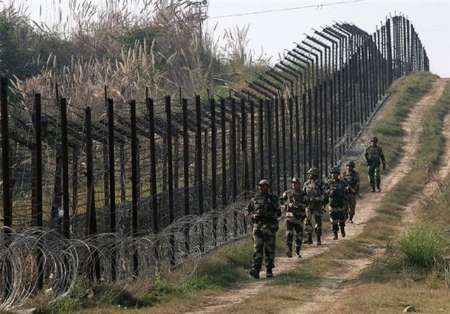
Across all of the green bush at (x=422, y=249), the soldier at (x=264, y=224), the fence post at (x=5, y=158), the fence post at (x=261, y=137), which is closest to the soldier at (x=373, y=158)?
the fence post at (x=261, y=137)

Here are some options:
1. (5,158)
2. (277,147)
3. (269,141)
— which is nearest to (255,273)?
(5,158)

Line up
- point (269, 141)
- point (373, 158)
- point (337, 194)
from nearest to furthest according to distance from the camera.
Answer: point (337, 194) < point (269, 141) < point (373, 158)

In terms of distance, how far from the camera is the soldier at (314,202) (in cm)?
2089

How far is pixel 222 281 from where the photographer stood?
16.4 meters

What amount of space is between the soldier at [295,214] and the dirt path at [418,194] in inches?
43.2

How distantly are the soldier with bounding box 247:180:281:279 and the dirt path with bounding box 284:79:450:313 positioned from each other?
1.00 meters

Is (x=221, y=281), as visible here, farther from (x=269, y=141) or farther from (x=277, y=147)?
(x=277, y=147)

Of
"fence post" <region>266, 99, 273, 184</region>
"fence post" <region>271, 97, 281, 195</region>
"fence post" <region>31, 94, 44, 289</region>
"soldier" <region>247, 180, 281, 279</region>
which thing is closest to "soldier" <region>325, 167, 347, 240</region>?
"fence post" <region>266, 99, 273, 184</region>

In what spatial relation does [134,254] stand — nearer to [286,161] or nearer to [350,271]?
[350,271]

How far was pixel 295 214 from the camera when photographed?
19.3 meters

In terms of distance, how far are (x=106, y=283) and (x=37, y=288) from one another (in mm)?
1292

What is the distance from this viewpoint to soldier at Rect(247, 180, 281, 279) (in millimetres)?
17016

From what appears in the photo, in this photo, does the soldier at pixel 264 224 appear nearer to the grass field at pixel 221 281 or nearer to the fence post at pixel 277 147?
the grass field at pixel 221 281

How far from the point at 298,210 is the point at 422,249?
130 inches
